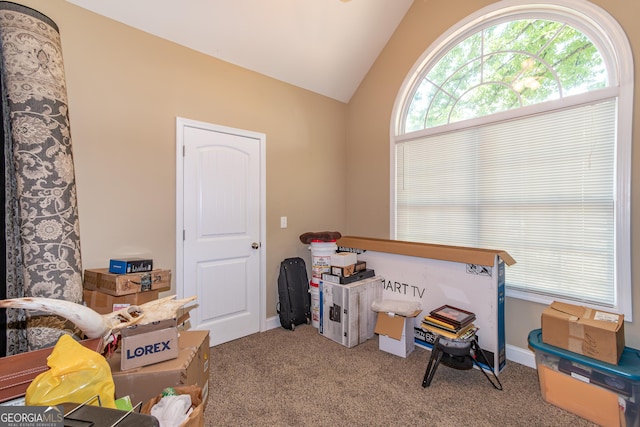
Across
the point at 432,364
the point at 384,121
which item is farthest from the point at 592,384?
the point at 384,121

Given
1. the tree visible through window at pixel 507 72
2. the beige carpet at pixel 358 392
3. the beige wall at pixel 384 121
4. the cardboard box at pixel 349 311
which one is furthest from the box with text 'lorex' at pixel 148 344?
the tree visible through window at pixel 507 72

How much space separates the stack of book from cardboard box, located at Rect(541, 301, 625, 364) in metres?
0.45

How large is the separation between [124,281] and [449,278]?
250cm

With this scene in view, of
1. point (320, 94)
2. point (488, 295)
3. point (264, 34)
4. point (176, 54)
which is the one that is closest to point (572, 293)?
point (488, 295)

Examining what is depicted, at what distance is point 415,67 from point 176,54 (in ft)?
7.73

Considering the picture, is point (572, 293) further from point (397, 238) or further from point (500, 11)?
point (500, 11)

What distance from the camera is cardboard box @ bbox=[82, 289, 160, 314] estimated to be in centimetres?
190

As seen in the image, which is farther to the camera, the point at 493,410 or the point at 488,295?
the point at 488,295

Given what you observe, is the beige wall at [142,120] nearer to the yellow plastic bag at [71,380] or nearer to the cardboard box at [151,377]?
the cardboard box at [151,377]

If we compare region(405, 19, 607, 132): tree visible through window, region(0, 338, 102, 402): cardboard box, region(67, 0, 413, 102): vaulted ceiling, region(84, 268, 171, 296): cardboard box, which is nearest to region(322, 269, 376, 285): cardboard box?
region(84, 268, 171, 296): cardboard box

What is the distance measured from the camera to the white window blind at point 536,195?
2.14m

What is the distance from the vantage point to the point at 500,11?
2.58 meters

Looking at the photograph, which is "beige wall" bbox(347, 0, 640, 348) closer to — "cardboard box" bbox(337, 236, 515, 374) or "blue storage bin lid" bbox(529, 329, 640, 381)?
A: "cardboard box" bbox(337, 236, 515, 374)

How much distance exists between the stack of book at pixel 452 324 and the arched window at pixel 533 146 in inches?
23.6
